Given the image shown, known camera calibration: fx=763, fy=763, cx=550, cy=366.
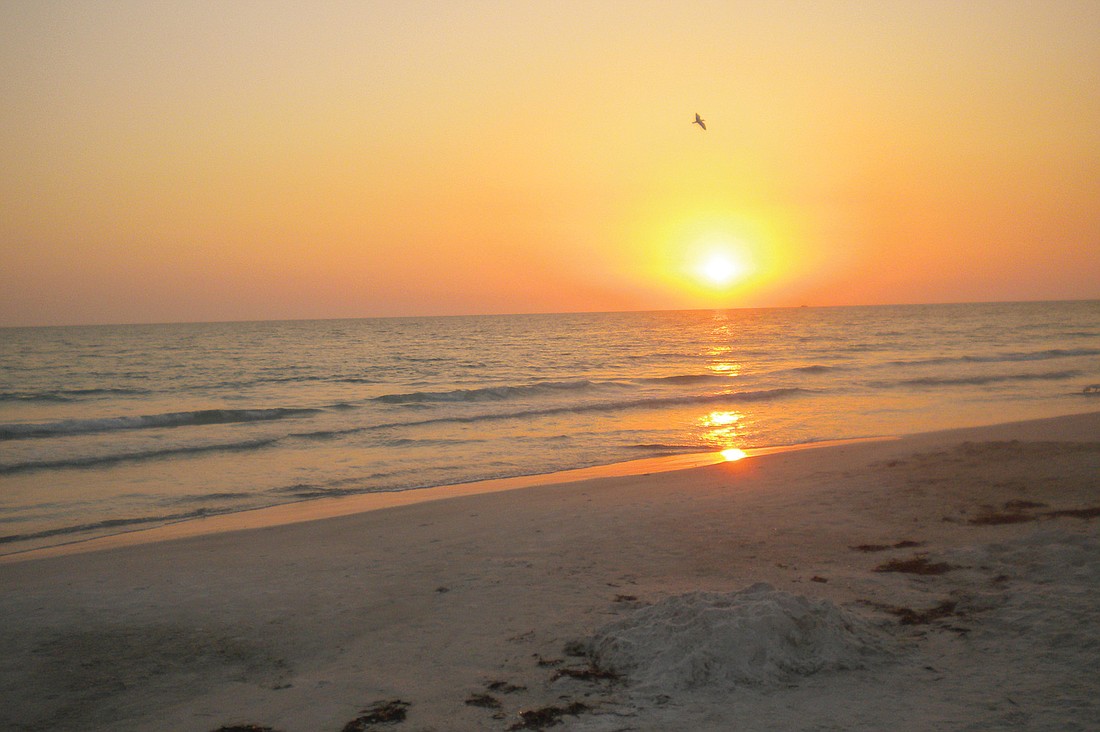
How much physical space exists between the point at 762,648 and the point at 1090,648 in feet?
6.50

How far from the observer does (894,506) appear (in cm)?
923

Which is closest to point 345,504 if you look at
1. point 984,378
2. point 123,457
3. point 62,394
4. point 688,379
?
point 123,457

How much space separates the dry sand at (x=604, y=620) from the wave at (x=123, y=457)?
843 centimetres

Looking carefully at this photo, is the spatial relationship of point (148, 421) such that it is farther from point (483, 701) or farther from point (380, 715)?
point (483, 701)

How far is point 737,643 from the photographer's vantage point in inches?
187

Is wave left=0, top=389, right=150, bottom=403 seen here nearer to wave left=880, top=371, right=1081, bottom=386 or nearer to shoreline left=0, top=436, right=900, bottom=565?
shoreline left=0, top=436, right=900, bottom=565

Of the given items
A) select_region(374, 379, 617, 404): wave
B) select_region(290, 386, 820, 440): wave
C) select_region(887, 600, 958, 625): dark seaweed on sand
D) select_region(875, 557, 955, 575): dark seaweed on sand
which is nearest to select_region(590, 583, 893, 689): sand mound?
select_region(887, 600, 958, 625): dark seaweed on sand

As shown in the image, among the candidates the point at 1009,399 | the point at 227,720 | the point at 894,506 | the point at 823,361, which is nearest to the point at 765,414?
the point at 1009,399

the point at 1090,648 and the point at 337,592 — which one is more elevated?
the point at 1090,648

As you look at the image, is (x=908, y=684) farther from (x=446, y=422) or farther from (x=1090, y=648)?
(x=446, y=422)

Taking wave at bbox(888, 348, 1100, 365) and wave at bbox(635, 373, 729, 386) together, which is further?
wave at bbox(888, 348, 1100, 365)

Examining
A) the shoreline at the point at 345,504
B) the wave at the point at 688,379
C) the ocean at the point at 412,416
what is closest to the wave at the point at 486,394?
the ocean at the point at 412,416

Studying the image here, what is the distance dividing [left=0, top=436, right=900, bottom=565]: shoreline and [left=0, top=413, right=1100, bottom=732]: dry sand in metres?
0.79

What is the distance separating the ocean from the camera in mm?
14219
